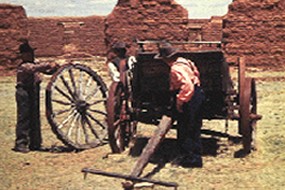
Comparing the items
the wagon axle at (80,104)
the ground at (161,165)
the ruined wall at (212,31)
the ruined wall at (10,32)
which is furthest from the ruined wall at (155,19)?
the wagon axle at (80,104)

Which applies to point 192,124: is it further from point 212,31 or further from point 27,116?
point 212,31

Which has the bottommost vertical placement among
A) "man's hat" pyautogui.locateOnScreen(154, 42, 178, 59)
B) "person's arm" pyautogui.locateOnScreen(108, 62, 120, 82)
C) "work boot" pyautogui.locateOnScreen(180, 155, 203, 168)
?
"work boot" pyautogui.locateOnScreen(180, 155, 203, 168)

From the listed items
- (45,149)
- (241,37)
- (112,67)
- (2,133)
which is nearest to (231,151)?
(112,67)

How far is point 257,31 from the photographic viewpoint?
17312mm

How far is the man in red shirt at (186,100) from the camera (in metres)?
5.85

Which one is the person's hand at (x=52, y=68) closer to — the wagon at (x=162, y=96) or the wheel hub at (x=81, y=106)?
the wagon at (x=162, y=96)

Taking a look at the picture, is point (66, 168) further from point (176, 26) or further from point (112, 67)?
point (176, 26)

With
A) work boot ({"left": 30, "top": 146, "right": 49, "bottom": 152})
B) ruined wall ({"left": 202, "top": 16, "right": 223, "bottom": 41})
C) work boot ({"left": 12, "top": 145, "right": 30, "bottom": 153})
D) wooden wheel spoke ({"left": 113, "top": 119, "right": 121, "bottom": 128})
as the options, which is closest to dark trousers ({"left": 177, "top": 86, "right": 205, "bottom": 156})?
wooden wheel spoke ({"left": 113, "top": 119, "right": 121, "bottom": 128})

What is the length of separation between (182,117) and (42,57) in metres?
26.0

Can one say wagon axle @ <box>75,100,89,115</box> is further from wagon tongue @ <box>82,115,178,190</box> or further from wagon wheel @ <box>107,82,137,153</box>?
wagon tongue @ <box>82,115,178,190</box>

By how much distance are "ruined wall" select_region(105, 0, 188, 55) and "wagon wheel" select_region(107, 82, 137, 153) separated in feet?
37.7

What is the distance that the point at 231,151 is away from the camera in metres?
6.84

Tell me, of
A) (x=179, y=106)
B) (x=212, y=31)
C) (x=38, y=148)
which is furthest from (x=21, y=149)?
(x=212, y=31)

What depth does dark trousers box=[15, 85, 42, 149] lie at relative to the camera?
721 centimetres
